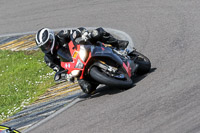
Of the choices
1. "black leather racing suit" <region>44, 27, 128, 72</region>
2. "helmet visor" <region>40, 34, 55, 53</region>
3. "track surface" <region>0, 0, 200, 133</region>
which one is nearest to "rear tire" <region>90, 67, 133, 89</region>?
"track surface" <region>0, 0, 200, 133</region>

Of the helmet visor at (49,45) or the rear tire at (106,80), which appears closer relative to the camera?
the rear tire at (106,80)

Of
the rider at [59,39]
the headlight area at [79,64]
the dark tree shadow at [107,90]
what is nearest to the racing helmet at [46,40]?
the rider at [59,39]

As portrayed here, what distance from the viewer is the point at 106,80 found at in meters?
8.73

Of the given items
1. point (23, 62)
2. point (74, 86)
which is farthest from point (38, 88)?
point (23, 62)

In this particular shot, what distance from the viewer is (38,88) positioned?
1134cm

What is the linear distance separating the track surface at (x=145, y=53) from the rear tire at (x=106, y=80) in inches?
7.4

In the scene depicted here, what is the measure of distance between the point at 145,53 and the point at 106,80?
8.67ft

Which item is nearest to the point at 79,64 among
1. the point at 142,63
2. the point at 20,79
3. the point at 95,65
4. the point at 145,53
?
the point at 95,65

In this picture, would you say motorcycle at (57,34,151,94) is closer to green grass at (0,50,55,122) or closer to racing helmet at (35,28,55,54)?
racing helmet at (35,28,55,54)

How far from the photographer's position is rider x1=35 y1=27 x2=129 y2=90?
9.12 meters

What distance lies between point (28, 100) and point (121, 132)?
3.85m

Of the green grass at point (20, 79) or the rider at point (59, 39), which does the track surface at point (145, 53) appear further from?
the green grass at point (20, 79)

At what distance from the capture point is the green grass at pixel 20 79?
10.9m

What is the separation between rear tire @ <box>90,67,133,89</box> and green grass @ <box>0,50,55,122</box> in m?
2.36
